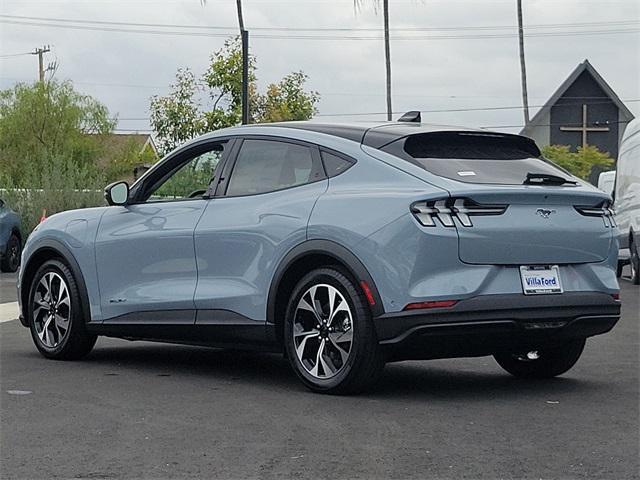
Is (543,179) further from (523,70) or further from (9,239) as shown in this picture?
(523,70)

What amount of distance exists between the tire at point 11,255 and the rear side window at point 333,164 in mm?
16263

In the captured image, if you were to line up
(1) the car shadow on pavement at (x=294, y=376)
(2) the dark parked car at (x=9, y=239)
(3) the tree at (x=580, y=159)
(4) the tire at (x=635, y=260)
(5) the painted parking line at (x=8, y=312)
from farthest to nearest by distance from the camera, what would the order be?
(3) the tree at (x=580, y=159) < (2) the dark parked car at (x=9, y=239) < (4) the tire at (x=635, y=260) < (5) the painted parking line at (x=8, y=312) < (1) the car shadow on pavement at (x=294, y=376)

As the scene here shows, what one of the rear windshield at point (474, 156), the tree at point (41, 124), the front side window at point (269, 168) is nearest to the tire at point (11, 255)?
the front side window at point (269, 168)

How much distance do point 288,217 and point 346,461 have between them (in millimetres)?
2628

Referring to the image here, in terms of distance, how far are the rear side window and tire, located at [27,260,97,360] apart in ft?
7.99

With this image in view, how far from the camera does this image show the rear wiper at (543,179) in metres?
8.48

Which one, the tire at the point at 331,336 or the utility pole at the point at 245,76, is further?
the utility pole at the point at 245,76

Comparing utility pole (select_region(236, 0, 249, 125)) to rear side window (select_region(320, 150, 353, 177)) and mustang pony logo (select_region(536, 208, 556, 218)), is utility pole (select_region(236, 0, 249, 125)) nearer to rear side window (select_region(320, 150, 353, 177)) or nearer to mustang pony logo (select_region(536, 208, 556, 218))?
rear side window (select_region(320, 150, 353, 177))

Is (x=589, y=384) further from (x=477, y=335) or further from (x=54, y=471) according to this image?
(x=54, y=471)

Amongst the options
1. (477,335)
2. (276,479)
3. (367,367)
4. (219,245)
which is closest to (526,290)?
(477,335)

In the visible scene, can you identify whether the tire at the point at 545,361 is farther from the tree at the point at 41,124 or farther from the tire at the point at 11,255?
the tree at the point at 41,124

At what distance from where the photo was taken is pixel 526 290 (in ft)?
26.7

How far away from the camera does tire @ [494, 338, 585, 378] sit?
9.27 metres

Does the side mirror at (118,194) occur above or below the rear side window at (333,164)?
below
